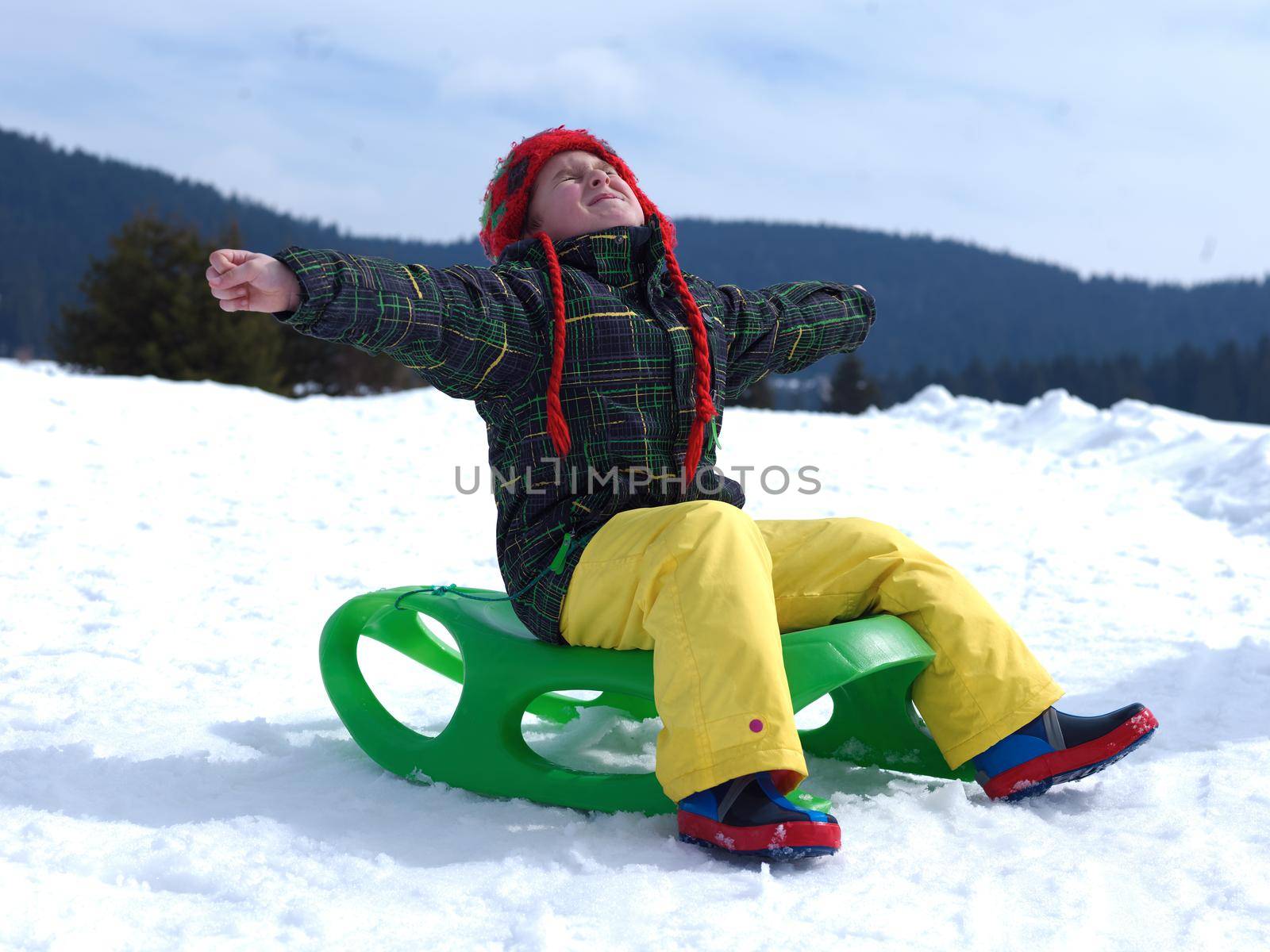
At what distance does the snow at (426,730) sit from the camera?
5.03ft

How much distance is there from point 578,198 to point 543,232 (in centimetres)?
11

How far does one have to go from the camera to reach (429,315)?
1902mm

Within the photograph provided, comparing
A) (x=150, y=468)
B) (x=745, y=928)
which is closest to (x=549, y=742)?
(x=745, y=928)

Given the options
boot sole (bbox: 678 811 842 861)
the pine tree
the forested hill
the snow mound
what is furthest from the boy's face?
the forested hill

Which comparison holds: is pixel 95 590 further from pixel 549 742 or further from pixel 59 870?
pixel 59 870

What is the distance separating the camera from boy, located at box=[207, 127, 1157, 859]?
68.8 inches

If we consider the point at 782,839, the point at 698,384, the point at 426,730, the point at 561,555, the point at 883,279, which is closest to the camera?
the point at 782,839

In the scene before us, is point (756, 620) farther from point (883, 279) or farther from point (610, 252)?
point (883, 279)

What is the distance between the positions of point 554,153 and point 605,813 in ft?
4.86

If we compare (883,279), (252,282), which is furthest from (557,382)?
(883,279)

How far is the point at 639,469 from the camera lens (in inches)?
83.5

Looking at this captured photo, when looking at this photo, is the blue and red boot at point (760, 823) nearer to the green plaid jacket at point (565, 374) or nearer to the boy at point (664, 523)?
the boy at point (664, 523)

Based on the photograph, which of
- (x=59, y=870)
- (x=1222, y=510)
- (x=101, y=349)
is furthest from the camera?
(x=101, y=349)

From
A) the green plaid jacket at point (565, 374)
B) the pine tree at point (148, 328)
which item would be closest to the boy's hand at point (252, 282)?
the green plaid jacket at point (565, 374)
